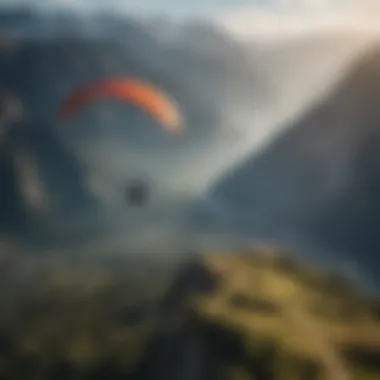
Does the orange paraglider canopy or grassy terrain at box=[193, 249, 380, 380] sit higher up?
the orange paraglider canopy

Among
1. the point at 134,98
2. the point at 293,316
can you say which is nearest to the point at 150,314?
the point at 293,316

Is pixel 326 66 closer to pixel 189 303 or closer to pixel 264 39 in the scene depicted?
pixel 264 39

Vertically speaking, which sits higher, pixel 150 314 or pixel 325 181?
pixel 325 181

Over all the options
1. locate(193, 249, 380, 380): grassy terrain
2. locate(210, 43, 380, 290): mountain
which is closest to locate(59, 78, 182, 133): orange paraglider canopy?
locate(210, 43, 380, 290): mountain

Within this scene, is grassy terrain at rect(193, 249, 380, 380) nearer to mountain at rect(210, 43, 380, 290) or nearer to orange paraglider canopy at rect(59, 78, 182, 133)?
mountain at rect(210, 43, 380, 290)

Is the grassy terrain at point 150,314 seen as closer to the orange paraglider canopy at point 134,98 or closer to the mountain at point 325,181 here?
the mountain at point 325,181

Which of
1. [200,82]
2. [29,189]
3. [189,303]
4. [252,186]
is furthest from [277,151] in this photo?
[29,189]

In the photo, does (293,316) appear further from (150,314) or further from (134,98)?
(134,98)
